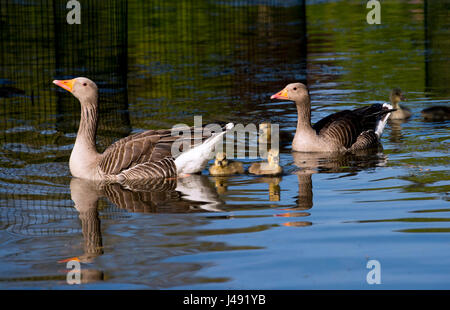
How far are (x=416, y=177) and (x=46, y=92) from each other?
33.5ft

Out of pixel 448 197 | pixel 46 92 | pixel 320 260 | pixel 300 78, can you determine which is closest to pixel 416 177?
pixel 448 197

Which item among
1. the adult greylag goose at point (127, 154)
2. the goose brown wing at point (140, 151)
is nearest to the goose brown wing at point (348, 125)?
the adult greylag goose at point (127, 154)

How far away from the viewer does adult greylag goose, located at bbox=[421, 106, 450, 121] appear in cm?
1380

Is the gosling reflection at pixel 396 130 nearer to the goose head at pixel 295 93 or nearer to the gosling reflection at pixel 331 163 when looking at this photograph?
the gosling reflection at pixel 331 163

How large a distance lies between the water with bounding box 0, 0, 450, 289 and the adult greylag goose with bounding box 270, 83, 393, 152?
30 centimetres

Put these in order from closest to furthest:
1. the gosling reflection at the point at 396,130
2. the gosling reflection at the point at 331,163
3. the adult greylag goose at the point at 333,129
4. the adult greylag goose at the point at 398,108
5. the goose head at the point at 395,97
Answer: the gosling reflection at the point at 331,163 → the adult greylag goose at the point at 333,129 → the gosling reflection at the point at 396,130 → the adult greylag goose at the point at 398,108 → the goose head at the point at 395,97

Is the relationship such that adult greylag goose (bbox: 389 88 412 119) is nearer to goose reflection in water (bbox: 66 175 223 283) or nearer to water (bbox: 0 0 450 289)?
water (bbox: 0 0 450 289)

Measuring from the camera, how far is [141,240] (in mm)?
7805

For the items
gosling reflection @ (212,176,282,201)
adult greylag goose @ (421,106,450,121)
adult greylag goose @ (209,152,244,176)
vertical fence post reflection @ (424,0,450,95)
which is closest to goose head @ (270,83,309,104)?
adult greylag goose @ (209,152,244,176)

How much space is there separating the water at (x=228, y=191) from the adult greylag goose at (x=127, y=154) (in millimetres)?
278

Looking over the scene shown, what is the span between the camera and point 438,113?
45.5 feet

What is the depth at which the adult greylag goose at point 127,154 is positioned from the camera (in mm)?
10562
